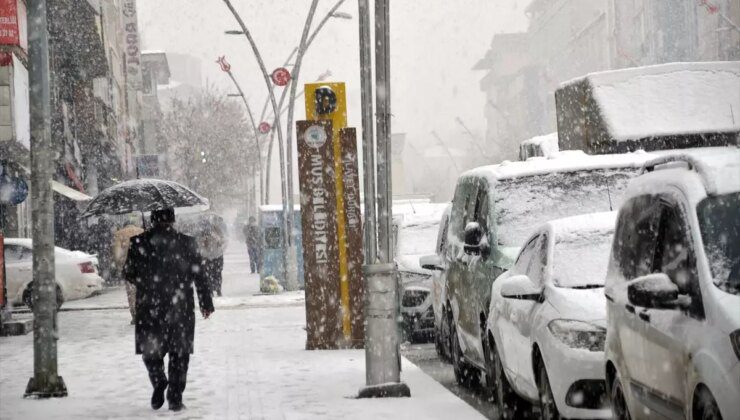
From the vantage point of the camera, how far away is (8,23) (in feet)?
87.7

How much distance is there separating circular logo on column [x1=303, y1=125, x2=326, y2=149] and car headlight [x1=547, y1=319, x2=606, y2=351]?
7667 mm

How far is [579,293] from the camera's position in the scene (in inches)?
376

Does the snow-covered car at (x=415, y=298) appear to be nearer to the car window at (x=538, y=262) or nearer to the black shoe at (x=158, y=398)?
the black shoe at (x=158, y=398)

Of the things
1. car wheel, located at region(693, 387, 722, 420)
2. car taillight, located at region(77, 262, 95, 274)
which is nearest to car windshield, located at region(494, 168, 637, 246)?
car wheel, located at region(693, 387, 722, 420)

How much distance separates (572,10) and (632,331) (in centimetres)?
10685

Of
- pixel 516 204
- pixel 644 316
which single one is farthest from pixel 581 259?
pixel 644 316

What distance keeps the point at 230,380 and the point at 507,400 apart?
386 cm

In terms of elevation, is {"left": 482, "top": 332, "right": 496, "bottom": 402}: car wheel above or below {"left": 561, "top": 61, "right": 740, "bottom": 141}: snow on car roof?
below

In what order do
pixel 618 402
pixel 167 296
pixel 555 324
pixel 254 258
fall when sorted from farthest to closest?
1. pixel 254 258
2. pixel 167 296
3. pixel 555 324
4. pixel 618 402

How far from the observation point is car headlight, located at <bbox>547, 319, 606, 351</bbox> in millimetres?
9070

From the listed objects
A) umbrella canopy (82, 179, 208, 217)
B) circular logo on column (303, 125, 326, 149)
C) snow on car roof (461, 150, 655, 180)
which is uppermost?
circular logo on column (303, 125, 326, 149)

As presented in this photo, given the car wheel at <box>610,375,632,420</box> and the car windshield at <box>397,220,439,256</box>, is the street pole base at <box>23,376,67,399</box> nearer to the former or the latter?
the car wheel at <box>610,375,632,420</box>

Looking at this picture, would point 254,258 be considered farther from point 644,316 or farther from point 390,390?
point 644,316

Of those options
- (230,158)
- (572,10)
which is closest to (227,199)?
(230,158)
